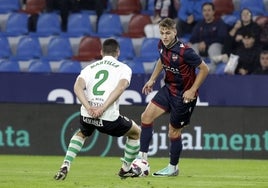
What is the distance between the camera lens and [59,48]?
18781 millimetres

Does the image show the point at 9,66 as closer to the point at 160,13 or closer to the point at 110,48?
the point at 160,13

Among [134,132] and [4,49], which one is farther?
[4,49]

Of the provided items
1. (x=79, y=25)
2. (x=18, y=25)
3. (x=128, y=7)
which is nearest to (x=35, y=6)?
(x=18, y=25)

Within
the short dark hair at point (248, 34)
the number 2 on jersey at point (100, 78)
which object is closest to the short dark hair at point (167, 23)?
the number 2 on jersey at point (100, 78)

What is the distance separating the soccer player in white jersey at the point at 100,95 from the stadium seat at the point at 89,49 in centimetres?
814

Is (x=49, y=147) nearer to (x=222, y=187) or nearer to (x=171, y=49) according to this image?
(x=171, y=49)

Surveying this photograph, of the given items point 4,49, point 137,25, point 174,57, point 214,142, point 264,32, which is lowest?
point 214,142

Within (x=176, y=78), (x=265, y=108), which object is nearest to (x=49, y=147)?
(x=265, y=108)

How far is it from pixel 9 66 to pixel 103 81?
27.6ft

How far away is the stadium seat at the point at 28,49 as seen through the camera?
18797 mm

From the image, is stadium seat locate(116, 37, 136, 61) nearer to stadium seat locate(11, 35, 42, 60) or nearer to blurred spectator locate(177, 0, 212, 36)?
blurred spectator locate(177, 0, 212, 36)

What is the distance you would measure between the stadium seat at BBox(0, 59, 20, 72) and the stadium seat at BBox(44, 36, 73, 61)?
72 cm

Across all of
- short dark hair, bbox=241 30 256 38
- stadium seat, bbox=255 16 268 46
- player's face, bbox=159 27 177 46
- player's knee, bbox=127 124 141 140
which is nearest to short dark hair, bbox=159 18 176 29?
player's face, bbox=159 27 177 46

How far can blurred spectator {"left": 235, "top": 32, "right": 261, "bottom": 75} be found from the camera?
1667 centimetres
